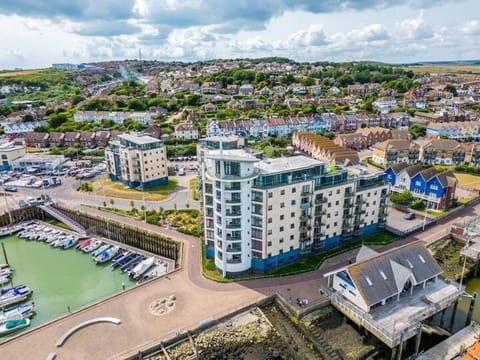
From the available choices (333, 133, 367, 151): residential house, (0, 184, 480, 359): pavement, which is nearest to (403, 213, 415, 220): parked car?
(0, 184, 480, 359): pavement

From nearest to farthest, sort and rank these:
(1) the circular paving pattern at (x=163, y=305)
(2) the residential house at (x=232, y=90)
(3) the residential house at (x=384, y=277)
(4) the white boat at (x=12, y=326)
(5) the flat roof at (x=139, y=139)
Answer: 1. (3) the residential house at (x=384, y=277)
2. (1) the circular paving pattern at (x=163, y=305)
3. (4) the white boat at (x=12, y=326)
4. (5) the flat roof at (x=139, y=139)
5. (2) the residential house at (x=232, y=90)

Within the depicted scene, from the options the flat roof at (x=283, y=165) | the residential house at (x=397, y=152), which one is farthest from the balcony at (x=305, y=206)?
the residential house at (x=397, y=152)

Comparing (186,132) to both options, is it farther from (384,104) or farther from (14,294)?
(384,104)

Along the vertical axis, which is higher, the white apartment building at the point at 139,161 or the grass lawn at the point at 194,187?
the white apartment building at the point at 139,161

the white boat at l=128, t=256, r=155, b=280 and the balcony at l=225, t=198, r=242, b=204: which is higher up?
the balcony at l=225, t=198, r=242, b=204

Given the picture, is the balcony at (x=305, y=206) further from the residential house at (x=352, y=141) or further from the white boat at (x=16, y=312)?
the residential house at (x=352, y=141)

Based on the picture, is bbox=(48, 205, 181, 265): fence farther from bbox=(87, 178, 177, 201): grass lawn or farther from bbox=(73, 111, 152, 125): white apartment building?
bbox=(73, 111, 152, 125): white apartment building

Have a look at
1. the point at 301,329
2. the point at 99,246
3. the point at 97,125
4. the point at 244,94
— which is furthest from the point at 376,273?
the point at 244,94
